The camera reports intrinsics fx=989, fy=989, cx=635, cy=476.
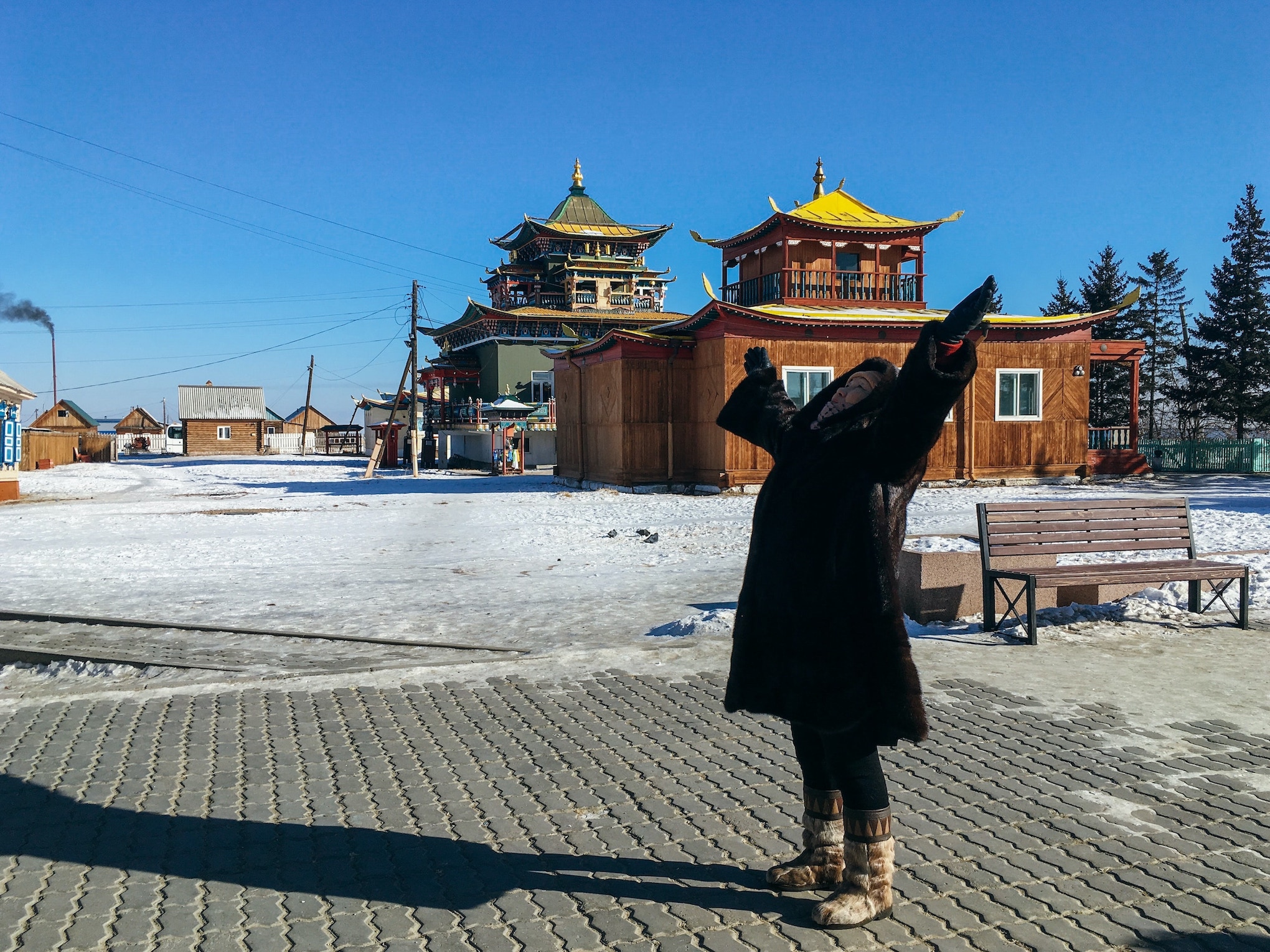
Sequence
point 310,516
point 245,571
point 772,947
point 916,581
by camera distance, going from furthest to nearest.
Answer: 1. point 310,516
2. point 245,571
3. point 916,581
4. point 772,947

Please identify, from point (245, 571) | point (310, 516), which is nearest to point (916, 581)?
point (245, 571)

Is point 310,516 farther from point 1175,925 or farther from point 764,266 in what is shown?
point 1175,925

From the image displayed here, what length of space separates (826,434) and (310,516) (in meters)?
16.3

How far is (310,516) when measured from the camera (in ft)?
59.1

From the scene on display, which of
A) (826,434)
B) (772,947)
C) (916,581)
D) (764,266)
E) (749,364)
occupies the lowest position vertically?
(772,947)

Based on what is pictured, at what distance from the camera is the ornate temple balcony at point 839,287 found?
24797 millimetres

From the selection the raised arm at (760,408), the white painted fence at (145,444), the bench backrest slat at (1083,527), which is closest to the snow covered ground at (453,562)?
the bench backrest slat at (1083,527)

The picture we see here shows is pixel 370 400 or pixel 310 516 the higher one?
pixel 370 400

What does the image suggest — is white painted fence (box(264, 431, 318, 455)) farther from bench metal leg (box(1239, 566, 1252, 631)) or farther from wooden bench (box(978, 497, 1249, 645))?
bench metal leg (box(1239, 566, 1252, 631))

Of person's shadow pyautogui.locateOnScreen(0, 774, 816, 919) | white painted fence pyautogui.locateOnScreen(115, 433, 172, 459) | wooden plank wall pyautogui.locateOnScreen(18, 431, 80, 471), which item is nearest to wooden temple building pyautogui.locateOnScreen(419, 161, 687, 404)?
wooden plank wall pyautogui.locateOnScreen(18, 431, 80, 471)

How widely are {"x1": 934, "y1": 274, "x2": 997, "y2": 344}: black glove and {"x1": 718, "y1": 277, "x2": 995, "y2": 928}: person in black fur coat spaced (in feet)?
0.08

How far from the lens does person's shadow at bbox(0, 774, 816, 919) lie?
124 inches

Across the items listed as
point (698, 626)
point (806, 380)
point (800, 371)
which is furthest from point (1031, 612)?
point (806, 380)

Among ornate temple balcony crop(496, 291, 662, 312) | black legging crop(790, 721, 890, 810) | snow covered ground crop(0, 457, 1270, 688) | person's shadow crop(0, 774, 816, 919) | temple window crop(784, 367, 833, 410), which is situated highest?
ornate temple balcony crop(496, 291, 662, 312)
